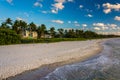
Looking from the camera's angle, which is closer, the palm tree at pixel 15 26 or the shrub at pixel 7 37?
the shrub at pixel 7 37

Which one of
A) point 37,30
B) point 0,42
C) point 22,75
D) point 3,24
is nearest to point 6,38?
point 0,42

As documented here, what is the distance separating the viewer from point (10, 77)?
32.2ft

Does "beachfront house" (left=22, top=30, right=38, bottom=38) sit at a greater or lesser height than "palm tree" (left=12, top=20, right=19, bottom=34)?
lesser

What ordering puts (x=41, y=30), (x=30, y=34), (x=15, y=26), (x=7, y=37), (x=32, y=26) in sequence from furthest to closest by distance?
1. (x=30, y=34)
2. (x=41, y=30)
3. (x=32, y=26)
4. (x=15, y=26)
5. (x=7, y=37)

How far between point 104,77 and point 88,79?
3.70ft

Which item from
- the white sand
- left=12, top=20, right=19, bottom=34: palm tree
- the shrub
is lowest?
the white sand

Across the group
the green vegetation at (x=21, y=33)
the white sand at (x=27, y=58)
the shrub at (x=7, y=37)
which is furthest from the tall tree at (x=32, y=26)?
the white sand at (x=27, y=58)

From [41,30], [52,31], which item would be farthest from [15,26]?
[52,31]

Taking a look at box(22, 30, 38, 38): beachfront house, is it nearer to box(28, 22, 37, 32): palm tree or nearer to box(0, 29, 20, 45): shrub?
box(28, 22, 37, 32): palm tree

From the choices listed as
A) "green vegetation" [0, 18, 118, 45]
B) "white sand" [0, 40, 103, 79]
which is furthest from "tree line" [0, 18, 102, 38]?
"white sand" [0, 40, 103, 79]

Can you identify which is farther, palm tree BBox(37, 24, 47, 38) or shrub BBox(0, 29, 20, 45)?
palm tree BBox(37, 24, 47, 38)

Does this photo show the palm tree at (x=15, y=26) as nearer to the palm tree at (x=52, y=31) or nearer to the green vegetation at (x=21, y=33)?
the green vegetation at (x=21, y=33)

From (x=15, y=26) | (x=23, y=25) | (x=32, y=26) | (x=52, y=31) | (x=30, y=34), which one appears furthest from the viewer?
(x=52, y=31)

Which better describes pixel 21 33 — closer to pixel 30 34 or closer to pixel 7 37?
pixel 30 34
